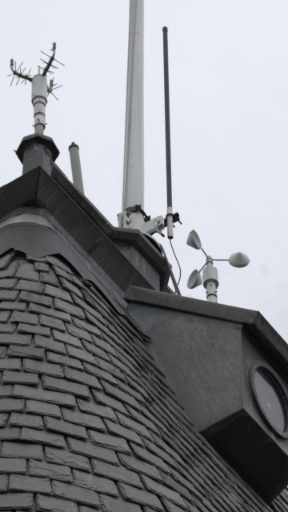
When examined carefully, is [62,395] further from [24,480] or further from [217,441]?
[217,441]

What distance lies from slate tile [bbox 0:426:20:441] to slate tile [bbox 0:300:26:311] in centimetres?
138

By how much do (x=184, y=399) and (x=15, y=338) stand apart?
2.35 m

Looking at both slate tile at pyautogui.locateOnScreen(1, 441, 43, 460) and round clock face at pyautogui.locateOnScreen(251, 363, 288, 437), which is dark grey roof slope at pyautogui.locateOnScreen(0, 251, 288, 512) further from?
round clock face at pyautogui.locateOnScreen(251, 363, 288, 437)

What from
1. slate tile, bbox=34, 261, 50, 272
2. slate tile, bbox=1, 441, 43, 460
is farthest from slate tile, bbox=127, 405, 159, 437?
slate tile, bbox=34, 261, 50, 272

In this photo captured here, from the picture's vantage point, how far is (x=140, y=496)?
18.0 feet

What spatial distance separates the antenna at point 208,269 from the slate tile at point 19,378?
231 inches

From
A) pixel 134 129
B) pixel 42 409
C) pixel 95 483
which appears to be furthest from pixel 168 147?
pixel 95 483

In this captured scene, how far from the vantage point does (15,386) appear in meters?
5.78

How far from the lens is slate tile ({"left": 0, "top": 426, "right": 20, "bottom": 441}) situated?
17.4 ft

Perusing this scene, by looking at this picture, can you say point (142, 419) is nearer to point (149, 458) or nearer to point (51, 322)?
point (149, 458)

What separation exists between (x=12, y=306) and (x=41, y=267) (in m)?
0.70

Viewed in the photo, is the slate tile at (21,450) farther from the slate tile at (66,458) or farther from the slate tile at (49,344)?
the slate tile at (49,344)

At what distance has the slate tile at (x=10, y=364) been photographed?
5.95 metres

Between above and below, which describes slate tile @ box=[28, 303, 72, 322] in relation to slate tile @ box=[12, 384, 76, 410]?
above
